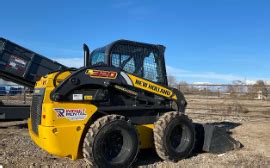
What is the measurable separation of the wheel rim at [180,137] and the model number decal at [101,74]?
189cm

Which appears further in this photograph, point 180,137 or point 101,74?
point 180,137

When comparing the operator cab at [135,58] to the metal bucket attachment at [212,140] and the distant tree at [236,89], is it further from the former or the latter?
the distant tree at [236,89]

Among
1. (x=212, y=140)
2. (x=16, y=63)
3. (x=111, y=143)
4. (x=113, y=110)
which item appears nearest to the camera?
(x=111, y=143)

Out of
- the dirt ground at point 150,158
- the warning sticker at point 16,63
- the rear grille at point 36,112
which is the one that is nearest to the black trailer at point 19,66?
the warning sticker at point 16,63

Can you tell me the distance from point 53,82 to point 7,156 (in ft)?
7.80

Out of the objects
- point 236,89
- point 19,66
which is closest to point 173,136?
point 19,66

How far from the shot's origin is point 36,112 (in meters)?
7.50

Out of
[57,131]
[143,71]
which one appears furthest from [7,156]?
[143,71]

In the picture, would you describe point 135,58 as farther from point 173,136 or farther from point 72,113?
point 72,113

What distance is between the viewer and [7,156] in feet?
27.2

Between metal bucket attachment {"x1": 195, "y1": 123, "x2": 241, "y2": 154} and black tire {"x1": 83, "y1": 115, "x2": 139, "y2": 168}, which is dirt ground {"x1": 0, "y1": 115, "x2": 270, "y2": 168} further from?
black tire {"x1": 83, "y1": 115, "x2": 139, "y2": 168}

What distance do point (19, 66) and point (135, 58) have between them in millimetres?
5417

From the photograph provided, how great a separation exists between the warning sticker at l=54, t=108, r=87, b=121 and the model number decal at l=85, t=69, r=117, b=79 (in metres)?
0.75

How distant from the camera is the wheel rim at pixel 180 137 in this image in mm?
8352
